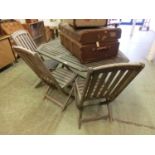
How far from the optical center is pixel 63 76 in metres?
1.89

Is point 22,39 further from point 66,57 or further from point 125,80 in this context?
point 125,80

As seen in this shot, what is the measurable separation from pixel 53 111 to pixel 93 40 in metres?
1.07

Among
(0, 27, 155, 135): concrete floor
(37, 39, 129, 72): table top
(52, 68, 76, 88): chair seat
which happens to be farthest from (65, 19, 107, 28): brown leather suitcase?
(0, 27, 155, 135): concrete floor

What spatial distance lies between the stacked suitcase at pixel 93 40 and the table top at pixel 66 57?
60 millimetres

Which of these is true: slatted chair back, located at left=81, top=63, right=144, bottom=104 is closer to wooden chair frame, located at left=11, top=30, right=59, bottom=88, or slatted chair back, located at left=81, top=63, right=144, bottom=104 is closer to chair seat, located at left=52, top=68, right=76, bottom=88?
chair seat, located at left=52, top=68, right=76, bottom=88

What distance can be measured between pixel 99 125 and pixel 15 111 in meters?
1.13

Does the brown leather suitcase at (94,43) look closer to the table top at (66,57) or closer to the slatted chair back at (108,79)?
the table top at (66,57)

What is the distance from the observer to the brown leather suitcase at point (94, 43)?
4.71 feet

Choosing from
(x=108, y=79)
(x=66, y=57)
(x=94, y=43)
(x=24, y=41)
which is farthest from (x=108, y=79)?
(x=24, y=41)

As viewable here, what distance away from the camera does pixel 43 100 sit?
2.04m

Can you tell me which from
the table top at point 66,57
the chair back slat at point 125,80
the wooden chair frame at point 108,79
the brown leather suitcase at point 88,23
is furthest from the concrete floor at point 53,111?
the brown leather suitcase at point 88,23

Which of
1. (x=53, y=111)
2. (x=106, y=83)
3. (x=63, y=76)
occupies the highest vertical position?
(x=106, y=83)
